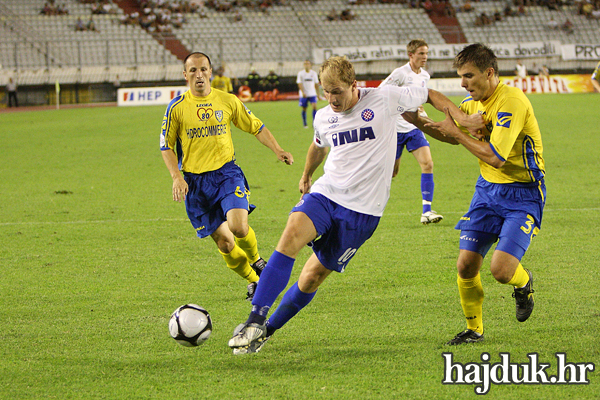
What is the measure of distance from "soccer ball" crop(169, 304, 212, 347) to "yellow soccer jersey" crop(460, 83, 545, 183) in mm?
2275

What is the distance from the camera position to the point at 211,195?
576 cm

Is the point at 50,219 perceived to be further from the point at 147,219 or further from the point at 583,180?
the point at 583,180

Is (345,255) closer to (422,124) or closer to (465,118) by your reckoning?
(422,124)

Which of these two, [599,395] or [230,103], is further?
[230,103]

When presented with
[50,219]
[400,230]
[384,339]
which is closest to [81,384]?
[384,339]

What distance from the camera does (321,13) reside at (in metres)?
41.1

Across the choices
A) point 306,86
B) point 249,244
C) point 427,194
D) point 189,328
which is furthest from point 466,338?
point 306,86

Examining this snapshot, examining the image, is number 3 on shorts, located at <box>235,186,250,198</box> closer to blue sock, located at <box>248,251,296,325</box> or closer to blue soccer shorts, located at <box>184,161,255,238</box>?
blue soccer shorts, located at <box>184,161,255,238</box>

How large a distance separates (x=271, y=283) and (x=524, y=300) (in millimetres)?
1902

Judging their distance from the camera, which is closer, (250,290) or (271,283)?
(271,283)

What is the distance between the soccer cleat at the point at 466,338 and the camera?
4422 millimetres

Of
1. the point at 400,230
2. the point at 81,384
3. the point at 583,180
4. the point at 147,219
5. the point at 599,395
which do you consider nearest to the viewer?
the point at 599,395

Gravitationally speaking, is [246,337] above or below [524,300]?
below

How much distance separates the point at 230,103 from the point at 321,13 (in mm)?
36858
